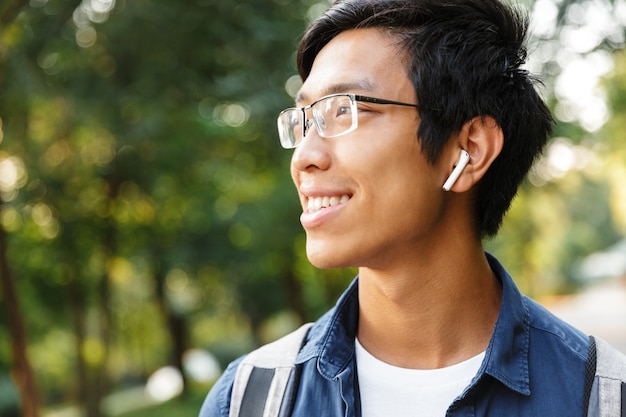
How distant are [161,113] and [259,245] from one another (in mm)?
4647

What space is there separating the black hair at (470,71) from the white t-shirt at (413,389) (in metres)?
0.50

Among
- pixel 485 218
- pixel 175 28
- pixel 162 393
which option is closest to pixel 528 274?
pixel 162 393

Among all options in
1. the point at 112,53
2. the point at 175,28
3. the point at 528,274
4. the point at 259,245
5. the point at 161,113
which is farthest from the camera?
the point at 528,274

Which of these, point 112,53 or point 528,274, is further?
point 528,274

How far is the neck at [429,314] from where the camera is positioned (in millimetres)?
2193

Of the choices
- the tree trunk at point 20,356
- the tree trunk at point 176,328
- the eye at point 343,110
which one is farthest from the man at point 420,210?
the tree trunk at point 176,328

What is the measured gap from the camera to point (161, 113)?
7.81 m

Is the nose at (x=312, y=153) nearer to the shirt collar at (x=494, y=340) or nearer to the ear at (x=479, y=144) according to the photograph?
the ear at (x=479, y=144)

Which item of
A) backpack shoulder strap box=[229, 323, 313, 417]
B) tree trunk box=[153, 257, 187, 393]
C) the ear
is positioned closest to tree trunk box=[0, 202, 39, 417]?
backpack shoulder strap box=[229, 323, 313, 417]

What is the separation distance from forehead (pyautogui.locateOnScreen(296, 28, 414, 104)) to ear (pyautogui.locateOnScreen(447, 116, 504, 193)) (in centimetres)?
21

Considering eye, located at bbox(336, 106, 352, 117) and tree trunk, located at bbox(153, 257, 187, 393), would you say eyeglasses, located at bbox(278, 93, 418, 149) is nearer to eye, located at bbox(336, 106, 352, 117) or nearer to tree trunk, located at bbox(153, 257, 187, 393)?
eye, located at bbox(336, 106, 352, 117)

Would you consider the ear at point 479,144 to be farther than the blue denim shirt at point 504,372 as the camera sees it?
Yes

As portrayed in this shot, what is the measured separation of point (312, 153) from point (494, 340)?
0.74 meters

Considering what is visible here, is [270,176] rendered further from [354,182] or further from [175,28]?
[354,182]
